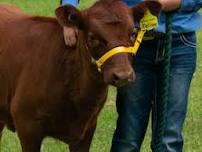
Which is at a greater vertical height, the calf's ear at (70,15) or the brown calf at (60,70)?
the calf's ear at (70,15)

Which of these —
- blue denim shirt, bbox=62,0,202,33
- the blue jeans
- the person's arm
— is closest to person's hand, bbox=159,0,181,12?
the person's arm

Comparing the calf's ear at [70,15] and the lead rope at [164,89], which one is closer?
the calf's ear at [70,15]

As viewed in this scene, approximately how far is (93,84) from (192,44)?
2.78 feet

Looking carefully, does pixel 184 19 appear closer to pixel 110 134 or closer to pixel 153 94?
pixel 153 94

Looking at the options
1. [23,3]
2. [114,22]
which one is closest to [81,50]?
[114,22]

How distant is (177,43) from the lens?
201 inches

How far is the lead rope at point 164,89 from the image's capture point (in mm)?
4809

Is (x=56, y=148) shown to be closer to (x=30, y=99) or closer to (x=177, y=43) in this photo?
(x=30, y=99)

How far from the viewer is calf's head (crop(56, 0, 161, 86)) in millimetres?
4266

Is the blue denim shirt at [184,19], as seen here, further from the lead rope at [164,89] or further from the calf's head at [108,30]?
the calf's head at [108,30]

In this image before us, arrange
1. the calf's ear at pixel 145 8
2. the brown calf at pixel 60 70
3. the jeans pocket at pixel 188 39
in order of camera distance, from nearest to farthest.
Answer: the brown calf at pixel 60 70
the calf's ear at pixel 145 8
the jeans pocket at pixel 188 39

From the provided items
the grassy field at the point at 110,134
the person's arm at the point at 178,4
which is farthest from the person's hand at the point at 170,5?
the grassy field at the point at 110,134

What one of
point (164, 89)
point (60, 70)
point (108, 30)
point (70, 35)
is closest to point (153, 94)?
point (164, 89)

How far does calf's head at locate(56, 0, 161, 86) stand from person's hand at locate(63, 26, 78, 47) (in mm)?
173
